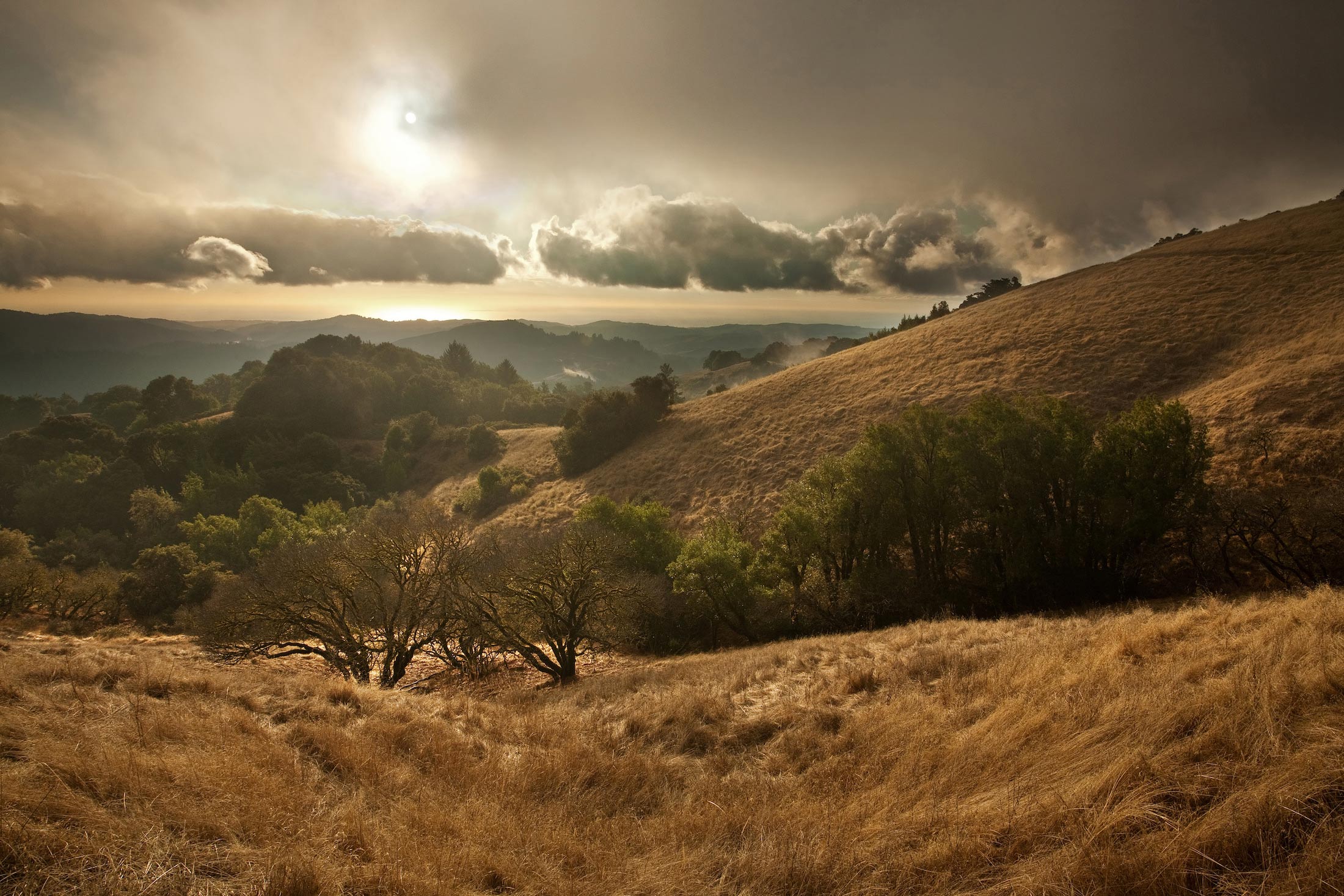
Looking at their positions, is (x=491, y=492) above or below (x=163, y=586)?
above

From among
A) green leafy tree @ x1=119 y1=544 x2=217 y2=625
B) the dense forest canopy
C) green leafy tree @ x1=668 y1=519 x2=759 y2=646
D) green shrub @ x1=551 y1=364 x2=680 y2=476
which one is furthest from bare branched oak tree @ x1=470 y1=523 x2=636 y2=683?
A: the dense forest canopy

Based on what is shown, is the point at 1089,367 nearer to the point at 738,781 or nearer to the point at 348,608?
the point at 738,781

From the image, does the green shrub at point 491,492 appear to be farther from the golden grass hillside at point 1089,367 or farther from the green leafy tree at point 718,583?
the green leafy tree at point 718,583

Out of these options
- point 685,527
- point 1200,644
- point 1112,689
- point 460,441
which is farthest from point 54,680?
point 460,441

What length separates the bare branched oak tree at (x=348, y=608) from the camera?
642 inches

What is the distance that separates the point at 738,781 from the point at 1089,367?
1447 inches

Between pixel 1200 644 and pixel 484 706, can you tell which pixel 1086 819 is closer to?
pixel 1200 644

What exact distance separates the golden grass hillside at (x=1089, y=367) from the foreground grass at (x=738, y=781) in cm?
2231

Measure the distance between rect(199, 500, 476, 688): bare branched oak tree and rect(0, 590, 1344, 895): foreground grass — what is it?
25.8 ft

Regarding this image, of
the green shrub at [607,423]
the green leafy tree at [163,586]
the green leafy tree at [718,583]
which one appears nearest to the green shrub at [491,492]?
the green shrub at [607,423]

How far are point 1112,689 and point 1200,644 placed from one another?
2088mm

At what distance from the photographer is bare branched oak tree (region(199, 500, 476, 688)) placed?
53.5 feet

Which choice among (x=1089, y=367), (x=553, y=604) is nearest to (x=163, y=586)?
(x=553, y=604)

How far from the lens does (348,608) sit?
17469 mm
